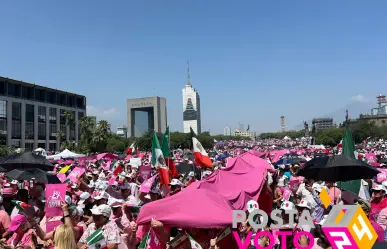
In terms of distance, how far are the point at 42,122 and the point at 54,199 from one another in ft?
288

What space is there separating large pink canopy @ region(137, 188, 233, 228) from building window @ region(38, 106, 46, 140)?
89.3 meters

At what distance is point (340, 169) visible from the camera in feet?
27.2

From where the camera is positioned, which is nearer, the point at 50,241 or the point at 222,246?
the point at 222,246

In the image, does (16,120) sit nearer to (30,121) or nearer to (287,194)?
(30,121)

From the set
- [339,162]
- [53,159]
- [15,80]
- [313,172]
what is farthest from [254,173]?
[15,80]

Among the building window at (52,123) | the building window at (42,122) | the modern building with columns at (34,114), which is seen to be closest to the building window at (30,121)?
the modern building with columns at (34,114)

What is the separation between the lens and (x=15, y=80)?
79.1 m

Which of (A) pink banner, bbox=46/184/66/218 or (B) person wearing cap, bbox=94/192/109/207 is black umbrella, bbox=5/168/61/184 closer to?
(A) pink banner, bbox=46/184/66/218

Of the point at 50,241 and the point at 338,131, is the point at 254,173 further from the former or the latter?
the point at 338,131

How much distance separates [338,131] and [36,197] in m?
91.0

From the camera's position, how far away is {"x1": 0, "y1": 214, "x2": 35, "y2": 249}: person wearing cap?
A: 5.61 m

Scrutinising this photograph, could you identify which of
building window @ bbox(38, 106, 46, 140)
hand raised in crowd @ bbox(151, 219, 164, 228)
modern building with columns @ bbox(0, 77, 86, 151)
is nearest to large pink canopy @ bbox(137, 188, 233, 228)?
hand raised in crowd @ bbox(151, 219, 164, 228)

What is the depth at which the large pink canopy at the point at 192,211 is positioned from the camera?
14.3 feet

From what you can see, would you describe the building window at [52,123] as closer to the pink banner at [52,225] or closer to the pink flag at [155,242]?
the pink banner at [52,225]
